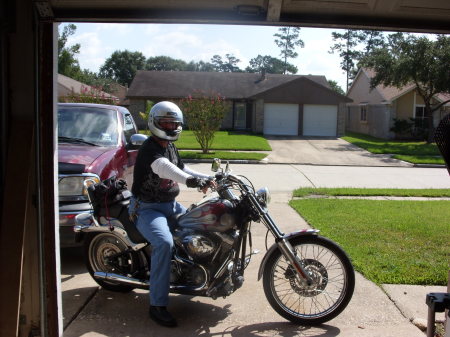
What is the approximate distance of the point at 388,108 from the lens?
35.7 m

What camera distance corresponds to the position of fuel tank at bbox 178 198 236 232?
434 cm

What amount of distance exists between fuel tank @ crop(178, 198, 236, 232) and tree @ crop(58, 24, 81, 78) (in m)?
52.6

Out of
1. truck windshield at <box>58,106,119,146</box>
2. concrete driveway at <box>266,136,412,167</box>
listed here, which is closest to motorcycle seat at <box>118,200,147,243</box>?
truck windshield at <box>58,106,119,146</box>

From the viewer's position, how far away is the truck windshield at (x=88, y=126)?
7.23m

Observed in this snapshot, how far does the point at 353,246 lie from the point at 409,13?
431 centimetres

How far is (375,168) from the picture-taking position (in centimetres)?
1939

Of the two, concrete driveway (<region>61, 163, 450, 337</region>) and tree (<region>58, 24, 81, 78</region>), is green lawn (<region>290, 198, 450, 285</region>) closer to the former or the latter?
concrete driveway (<region>61, 163, 450, 337</region>)

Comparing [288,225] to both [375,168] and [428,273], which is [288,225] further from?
[375,168]

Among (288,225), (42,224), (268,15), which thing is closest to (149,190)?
(42,224)

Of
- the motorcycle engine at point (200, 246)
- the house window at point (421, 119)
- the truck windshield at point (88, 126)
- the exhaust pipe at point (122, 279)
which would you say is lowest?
the exhaust pipe at point (122, 279)

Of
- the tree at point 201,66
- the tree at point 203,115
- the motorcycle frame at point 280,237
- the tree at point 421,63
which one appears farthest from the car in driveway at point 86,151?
the tree at point 201,66

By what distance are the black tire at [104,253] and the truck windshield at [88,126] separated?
2.49m

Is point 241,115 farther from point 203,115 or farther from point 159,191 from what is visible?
point 159,191

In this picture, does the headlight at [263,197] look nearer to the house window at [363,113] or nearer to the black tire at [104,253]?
the black tire at [104,253]
